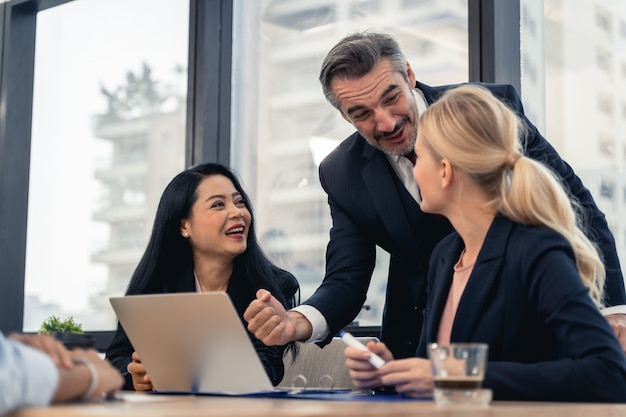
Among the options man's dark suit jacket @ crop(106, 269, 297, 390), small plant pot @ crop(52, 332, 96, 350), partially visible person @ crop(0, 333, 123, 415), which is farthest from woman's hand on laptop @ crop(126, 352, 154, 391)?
partially visible person @ crop(0, 333, 123, 415)

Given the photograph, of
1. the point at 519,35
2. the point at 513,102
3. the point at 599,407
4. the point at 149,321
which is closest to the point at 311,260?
the point at 519,35

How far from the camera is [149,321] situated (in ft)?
6.14

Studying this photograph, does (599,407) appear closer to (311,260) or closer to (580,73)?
(580,73)

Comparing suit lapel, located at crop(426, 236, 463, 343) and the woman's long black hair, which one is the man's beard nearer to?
suit lapel, located at crop(426, 236, 463, 343)

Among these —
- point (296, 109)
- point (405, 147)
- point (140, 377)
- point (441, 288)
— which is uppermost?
point (296, 109)

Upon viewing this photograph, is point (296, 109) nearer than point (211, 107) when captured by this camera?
Yes

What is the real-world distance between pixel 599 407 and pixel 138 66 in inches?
148

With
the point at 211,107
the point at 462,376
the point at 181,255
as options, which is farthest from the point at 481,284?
the point at 211,107

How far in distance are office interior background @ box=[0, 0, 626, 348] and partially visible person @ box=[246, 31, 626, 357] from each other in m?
0.90

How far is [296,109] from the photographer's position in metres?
4.19

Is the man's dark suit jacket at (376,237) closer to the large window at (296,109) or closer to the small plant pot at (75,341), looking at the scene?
the small plant pot at (75,341)

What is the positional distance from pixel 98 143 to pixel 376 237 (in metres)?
2.64

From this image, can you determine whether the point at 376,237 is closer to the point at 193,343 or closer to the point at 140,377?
the point at 140,377

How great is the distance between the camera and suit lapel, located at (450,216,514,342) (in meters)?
1.79
